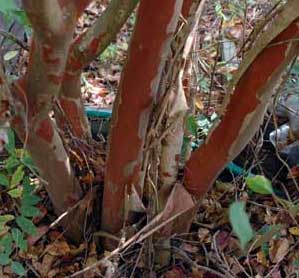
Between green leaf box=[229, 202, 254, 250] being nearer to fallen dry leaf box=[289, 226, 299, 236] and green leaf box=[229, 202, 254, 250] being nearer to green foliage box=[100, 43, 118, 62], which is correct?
fallen dry leaf box=[289, 226, 299, 236]

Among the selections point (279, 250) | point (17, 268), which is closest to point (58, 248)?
point (17, 268)

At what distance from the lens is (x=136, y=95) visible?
1.19m

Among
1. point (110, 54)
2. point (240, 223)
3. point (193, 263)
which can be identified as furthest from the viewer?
point (110, 54)

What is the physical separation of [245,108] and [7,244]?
0.57m

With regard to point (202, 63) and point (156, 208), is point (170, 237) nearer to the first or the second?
point (156, 208)

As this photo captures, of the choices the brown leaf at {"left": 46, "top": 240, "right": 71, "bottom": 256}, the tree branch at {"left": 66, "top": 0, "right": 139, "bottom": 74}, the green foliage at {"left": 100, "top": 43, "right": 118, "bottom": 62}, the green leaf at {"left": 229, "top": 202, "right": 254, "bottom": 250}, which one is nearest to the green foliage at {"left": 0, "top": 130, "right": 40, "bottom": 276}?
the brown leaf at {"left": 46, "top": 240, "right": 71, "bottom": 256}

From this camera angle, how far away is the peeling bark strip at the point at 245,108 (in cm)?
112

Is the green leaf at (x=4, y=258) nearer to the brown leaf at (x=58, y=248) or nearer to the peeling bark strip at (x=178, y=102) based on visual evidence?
the brown leaf at (x=58, y=248)

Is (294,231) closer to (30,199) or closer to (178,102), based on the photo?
(178,102)

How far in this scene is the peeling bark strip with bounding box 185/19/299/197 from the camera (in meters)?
1.12

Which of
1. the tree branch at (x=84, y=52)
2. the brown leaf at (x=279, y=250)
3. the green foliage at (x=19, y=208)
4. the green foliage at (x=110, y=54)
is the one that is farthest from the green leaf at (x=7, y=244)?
the green foliage at (x=110, y=54)

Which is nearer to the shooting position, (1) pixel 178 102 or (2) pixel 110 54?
(1) pixel 178 102

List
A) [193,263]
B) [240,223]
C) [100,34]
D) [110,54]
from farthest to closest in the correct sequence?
1. [110,54]
2. [193,263]
3. [100,34]
4. [240,223]

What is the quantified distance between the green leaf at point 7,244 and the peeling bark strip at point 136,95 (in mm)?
216
